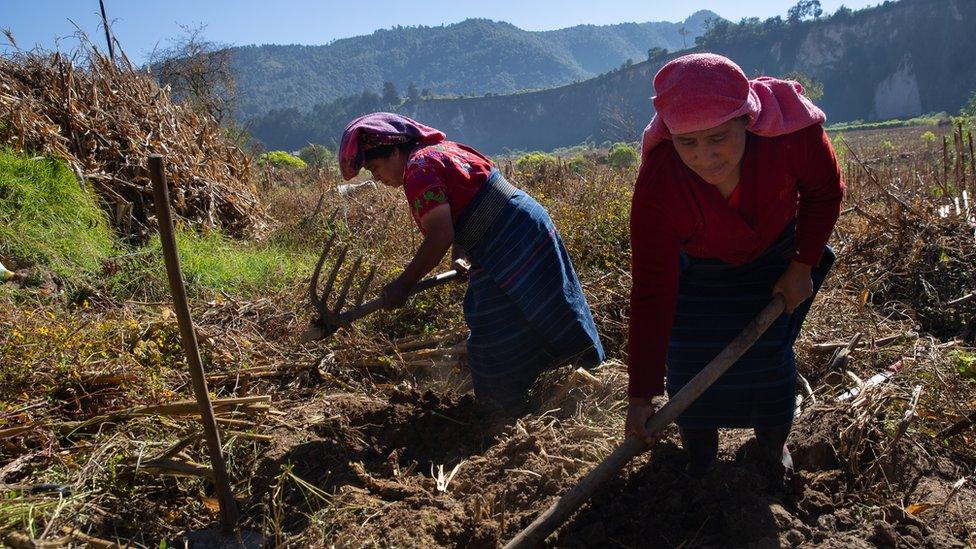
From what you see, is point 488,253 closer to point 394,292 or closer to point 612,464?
point 394,292

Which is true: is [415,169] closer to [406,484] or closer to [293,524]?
[406,484]

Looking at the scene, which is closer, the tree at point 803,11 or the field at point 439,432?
the field at point 439,432

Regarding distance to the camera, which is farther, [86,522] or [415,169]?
[415,169]

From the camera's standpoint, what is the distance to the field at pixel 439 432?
2.07 metres

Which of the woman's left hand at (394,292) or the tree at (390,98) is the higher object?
the tree at (390,98)

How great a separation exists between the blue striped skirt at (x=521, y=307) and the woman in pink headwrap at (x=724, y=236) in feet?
2.23

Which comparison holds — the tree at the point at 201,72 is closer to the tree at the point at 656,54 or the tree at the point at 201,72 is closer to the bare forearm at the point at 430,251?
the bare forearm at the point at 430,251

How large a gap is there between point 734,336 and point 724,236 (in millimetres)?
365

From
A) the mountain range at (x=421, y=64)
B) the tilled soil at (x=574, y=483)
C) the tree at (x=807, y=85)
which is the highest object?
the mountain range at (x=421, y=64)

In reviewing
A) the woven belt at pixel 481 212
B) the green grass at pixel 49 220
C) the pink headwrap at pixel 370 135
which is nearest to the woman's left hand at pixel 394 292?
the woven belt at pixel 481 212

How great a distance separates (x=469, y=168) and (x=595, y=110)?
82798 millimetres

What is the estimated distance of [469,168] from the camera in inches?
106

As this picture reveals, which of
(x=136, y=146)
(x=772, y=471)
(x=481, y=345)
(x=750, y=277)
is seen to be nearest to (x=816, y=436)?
(x=772, y=471)

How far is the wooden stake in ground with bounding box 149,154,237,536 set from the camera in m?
1.77
